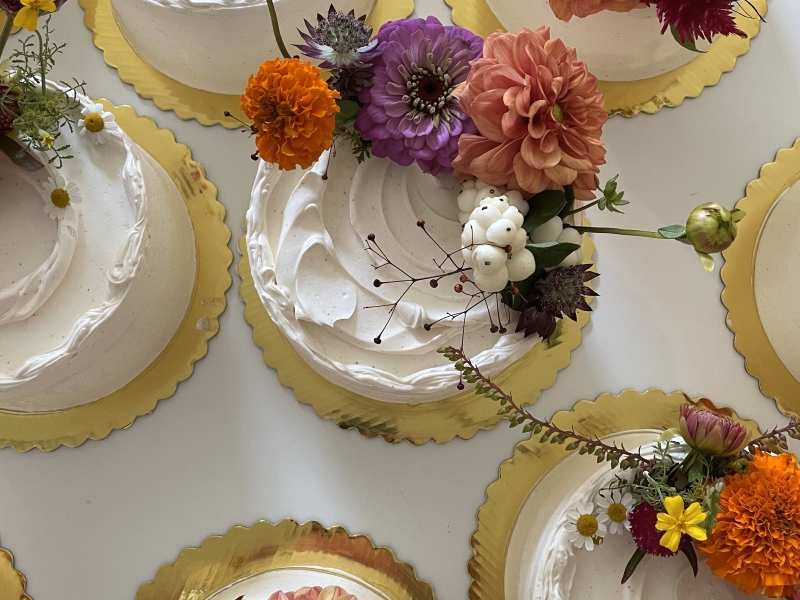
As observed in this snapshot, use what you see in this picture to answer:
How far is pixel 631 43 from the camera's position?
104cm

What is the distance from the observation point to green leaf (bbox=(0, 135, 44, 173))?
0.88m

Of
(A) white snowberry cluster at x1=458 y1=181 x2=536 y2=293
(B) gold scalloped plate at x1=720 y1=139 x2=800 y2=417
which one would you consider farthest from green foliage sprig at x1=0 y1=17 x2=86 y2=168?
(B) gold scalloped plate at x1=720 y1=139 x2=800 y2=417

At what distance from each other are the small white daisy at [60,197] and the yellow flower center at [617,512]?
0.90m

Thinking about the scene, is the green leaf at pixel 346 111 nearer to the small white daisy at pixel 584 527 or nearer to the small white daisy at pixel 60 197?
the small white daisy at pixel 60 197

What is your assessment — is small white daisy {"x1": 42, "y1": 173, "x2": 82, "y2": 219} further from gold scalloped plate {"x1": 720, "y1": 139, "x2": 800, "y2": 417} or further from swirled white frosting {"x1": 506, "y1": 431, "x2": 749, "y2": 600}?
gold scalloped plate {"x1": 720, "y1": 139, "x2": 800, "y2": 417}

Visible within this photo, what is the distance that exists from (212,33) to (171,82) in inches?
6.7

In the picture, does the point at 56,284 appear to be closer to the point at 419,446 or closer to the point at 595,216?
the point at 419,446

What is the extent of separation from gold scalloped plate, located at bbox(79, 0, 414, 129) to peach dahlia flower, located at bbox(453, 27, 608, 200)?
490mm

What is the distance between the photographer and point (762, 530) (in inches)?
28.3

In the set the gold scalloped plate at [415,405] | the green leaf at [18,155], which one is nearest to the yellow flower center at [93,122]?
the green leaf at [18,155]

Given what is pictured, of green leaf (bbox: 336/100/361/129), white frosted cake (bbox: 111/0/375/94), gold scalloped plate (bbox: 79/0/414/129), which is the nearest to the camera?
green leaf (bbox: 336/100/361/129)

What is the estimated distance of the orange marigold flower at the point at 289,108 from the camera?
68cm

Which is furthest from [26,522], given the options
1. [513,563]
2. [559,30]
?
[559,30]

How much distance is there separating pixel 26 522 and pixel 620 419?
1.05 metres
